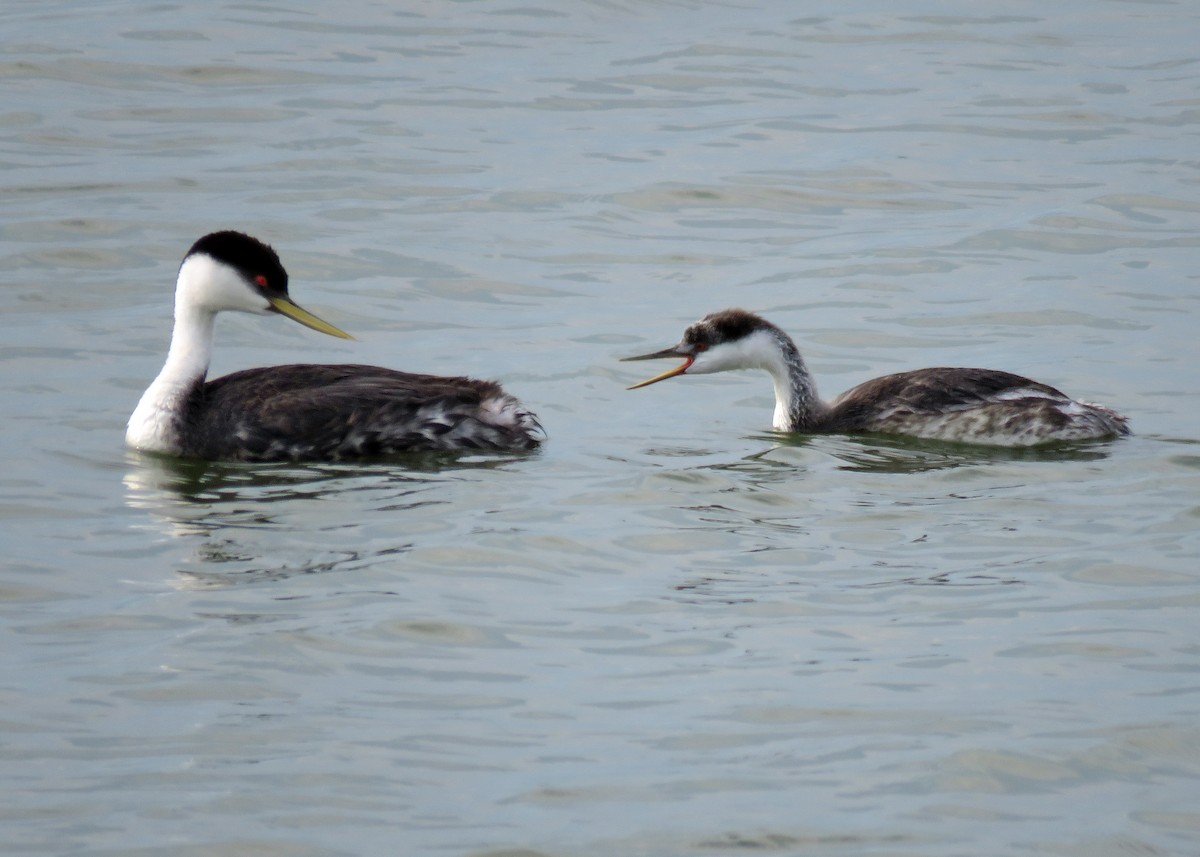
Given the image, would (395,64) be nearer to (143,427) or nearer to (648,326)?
(648,326)

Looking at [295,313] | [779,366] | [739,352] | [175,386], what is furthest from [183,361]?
[779,366]

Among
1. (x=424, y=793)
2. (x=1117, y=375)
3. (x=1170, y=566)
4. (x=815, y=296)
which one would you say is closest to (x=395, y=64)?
(x=815, y=296)

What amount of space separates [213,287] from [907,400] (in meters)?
4.03

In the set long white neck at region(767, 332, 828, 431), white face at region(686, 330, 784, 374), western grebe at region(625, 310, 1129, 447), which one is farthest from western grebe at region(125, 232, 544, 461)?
long white neck at region(767, 332, 828, 431)

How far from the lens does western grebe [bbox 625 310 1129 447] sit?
1080cm

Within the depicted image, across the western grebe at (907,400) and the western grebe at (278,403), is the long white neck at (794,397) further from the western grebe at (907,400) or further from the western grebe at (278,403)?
the western grebe at (278,403)

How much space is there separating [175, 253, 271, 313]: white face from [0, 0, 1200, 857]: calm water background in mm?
1042

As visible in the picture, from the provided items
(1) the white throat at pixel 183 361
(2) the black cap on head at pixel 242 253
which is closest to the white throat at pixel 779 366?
(2) the black cap on head at pixel 242 253

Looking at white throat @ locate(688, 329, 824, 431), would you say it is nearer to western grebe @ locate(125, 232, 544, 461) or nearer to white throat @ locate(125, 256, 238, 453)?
western grebe @ locate(125, 232, 544, 461)

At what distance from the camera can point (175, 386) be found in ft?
34.3

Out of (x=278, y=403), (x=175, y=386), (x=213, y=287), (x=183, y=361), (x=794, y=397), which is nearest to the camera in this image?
(x=278, y=403)

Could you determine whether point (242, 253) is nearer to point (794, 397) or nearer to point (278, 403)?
point (278, 403)

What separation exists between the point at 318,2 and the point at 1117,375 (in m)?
15.1

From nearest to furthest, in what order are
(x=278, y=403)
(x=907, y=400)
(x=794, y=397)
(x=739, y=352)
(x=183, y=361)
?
(x=278, y=403) < (x=183, y=361) < (x=907, y=400) < (x=794, y=397) < (x=739, y=352)
